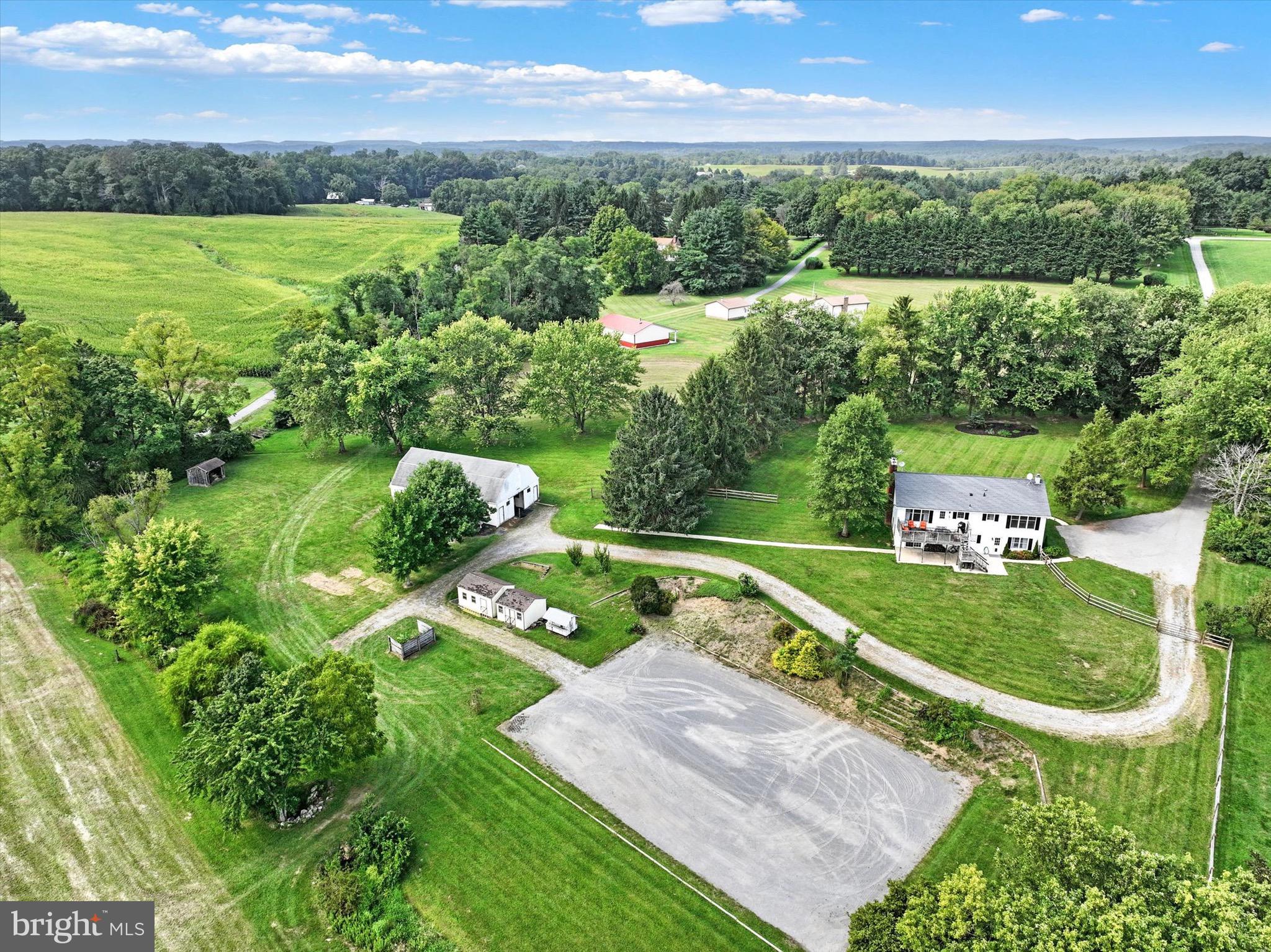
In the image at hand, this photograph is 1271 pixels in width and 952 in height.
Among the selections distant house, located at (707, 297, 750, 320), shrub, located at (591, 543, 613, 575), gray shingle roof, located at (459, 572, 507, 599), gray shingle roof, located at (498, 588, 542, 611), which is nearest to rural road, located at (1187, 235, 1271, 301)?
distant house, located at (707, 297, 750, 320)

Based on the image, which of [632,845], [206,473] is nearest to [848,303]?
[206,473]

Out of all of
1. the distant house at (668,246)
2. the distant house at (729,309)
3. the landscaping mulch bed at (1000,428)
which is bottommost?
the landscaping mulch bed at (1000,428)

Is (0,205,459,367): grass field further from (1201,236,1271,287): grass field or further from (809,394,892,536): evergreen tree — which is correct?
(1201,236,1271,287): grass field

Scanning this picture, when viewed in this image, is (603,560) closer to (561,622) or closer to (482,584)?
(561,622)

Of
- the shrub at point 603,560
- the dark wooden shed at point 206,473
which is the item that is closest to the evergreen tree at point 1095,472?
the shrub at point 603,560

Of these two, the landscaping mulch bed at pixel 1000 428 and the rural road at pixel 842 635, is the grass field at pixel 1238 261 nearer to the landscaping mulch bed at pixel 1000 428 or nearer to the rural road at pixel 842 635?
the landscaping mulch bed at pixel 1000 428

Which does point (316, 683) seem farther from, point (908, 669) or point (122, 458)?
point (122, 458)
